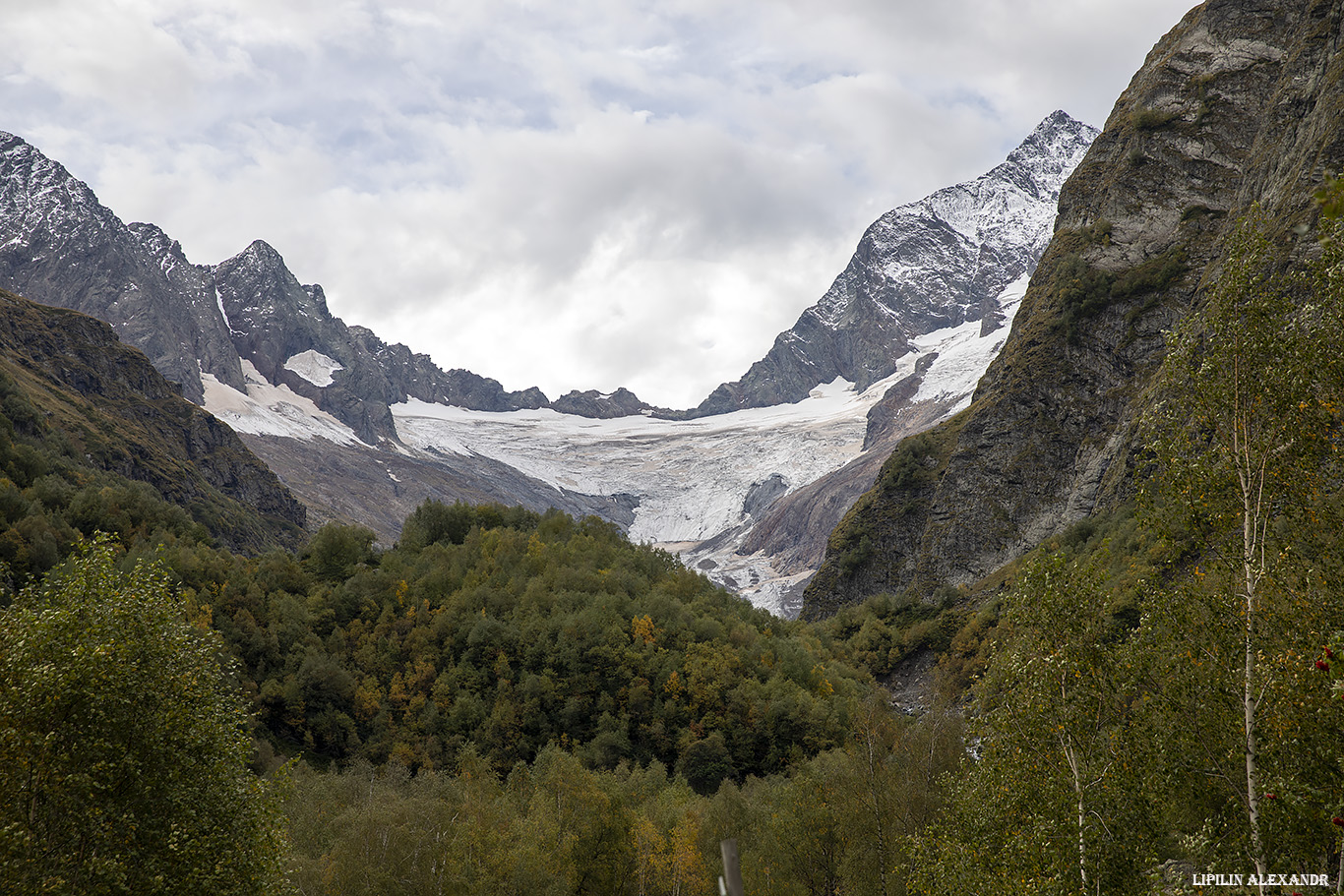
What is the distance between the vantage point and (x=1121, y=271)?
8650cm

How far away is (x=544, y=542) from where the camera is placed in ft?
317

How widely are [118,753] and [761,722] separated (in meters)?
55.6

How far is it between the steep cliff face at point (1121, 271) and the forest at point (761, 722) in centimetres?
1549

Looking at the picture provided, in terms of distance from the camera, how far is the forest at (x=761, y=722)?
45.0 ft

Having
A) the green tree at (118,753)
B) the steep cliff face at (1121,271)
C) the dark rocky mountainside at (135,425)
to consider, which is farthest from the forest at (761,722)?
the dark rocky mountainside at (135,425)

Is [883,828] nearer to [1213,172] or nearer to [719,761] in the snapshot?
[719,761]

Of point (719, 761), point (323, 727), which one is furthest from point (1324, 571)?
point (323, 727)

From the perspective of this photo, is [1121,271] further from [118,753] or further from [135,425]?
[135,425]

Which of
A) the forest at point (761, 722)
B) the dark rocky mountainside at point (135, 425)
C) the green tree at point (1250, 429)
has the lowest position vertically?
the forest at point (761, 722)

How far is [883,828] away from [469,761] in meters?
35.6

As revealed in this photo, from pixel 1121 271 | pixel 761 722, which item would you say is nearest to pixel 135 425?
pixel 761 722

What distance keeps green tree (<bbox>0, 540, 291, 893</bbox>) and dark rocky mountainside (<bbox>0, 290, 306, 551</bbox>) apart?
364 ft

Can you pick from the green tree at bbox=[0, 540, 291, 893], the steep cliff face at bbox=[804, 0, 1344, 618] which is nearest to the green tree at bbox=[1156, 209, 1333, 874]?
the green tree at bbox=[0, 540, 291, 893]

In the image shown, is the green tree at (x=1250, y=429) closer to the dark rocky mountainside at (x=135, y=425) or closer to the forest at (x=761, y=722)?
the forest at (x=761, y=722)
